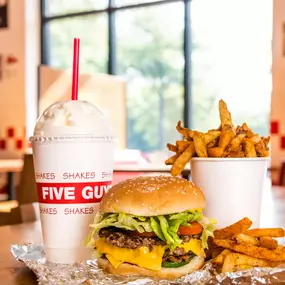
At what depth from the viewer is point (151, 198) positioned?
1044 mm

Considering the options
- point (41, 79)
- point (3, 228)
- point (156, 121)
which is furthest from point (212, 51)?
point (3, 228)

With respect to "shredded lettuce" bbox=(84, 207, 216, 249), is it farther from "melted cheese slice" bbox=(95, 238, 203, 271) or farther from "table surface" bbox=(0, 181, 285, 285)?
"table surface" bbox=(0, 181, 285, 285)

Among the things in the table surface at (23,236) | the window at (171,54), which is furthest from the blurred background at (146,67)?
the table surface at (23,236)

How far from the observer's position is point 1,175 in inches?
239

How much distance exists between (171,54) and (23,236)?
5108 mm

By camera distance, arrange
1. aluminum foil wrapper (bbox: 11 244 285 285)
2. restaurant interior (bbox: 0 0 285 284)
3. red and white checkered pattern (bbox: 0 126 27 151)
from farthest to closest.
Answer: red and white checkered pattern (bbox: 0 126 27 151) < restaurant interior (bbox: 0 0 285 284) < aluminum foil wrapper (bbox: 11 244 285 285)

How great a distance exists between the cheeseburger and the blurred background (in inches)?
171

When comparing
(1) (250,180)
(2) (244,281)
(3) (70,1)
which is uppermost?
(3) (70,1)

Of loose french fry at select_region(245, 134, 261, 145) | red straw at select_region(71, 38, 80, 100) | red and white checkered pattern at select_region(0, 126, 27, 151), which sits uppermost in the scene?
red straw at select_region(71, 38, 80, 100)

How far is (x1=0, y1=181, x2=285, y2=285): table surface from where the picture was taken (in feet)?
3.25

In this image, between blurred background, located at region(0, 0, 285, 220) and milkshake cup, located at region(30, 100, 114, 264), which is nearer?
milkshake cup, located at region(30, 100, 114, 264)

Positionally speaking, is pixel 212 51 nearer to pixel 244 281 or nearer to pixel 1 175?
pixel 1 175

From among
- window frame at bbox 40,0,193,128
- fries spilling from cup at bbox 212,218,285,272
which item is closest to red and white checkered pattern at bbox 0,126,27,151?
window frame at bbox 40,0,193,128

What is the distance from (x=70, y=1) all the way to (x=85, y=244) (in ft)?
21.3
